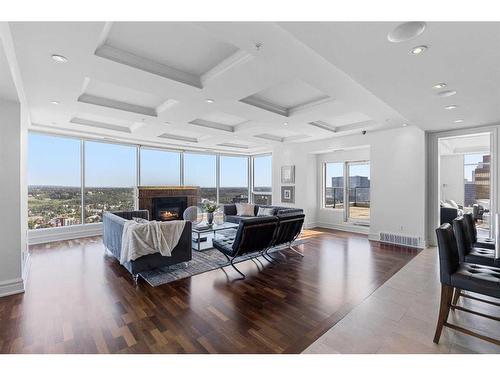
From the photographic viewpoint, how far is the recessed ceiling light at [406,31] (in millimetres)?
1751

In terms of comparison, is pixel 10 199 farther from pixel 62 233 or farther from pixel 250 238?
pixel 62 233

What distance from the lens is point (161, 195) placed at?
7.57m

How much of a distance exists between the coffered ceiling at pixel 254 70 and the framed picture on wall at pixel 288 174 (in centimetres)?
319

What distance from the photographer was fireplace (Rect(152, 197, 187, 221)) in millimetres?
7535

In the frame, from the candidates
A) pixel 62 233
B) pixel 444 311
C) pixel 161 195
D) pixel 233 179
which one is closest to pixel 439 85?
pixel 444 311

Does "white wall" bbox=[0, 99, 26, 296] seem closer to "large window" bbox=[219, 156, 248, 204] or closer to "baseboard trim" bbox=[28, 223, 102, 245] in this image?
"baseboard trim" bbox=[28, 223, 102, 245]

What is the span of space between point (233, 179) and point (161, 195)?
326 centimetres

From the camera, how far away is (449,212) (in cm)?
638

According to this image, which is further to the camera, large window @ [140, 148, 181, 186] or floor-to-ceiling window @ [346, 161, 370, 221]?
large window @ [140, 148, 181, 186]


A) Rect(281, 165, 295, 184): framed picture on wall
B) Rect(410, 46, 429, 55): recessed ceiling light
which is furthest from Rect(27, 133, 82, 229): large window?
Rect(410, 46, 429, 55): recessed ceiling light

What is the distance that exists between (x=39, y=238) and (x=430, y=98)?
26.6 ft

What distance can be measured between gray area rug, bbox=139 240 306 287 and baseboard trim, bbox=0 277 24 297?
1.40 m

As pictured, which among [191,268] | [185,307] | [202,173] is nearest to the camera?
[185,307]
